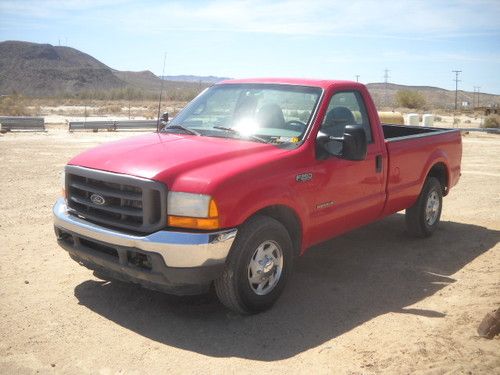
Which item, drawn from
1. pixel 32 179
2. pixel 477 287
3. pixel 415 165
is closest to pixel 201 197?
pixel 477 287

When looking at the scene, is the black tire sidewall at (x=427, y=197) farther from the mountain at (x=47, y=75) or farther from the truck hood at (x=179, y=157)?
the mountain at (x=47, y=75)

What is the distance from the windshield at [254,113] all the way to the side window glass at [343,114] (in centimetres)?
21

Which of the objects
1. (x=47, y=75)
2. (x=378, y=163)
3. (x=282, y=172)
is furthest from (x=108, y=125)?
(x=47, y=75)

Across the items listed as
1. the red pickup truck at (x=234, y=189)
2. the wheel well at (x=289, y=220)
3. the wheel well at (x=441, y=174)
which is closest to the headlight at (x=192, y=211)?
the red pickup truck at (x=234, y=189)

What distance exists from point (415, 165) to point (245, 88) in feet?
7.45

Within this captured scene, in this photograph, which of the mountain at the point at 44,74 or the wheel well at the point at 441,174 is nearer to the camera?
the wheel well at the point at 441,174

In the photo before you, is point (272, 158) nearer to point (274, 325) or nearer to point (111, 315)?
point (274, 325)

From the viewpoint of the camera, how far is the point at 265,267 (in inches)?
173

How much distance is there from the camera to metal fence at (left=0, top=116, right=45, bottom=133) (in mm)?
24177

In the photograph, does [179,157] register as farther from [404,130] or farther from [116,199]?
[404,130]

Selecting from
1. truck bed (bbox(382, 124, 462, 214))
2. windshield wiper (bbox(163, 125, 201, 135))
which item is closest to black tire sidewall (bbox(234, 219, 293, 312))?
windshield wiper (bbox(163, 125, 201, 135))

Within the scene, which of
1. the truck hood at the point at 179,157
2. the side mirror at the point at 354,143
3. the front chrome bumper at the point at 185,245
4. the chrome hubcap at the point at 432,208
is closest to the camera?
the front chrome bumper at the point at 185,245

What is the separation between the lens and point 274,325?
14.1ft

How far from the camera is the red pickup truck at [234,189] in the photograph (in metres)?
3.87
